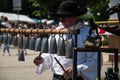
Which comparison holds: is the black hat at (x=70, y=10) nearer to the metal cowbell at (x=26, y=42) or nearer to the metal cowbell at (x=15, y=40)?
the metal cowbell at (x=26, y=42)

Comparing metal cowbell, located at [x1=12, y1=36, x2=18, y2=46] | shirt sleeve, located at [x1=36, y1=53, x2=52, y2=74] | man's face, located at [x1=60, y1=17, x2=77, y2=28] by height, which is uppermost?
man's face, located at [x1=60, y1=17, x2=77, y2=28]

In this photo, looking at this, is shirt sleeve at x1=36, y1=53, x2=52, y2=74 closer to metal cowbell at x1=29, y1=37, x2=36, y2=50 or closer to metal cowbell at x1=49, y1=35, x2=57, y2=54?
metal cowbell at x1=29, y1=37, x2=36, y2=50

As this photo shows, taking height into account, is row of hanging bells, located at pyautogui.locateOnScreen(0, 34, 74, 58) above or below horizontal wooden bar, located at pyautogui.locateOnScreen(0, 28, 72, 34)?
below

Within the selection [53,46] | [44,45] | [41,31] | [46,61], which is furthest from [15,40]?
[53,46]

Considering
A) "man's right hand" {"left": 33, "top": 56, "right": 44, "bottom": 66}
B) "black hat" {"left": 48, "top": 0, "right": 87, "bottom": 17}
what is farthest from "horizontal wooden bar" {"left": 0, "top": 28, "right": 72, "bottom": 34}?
"man's right hand" {"left": 33, "top": 56, "right": 44, "bottom": 66}

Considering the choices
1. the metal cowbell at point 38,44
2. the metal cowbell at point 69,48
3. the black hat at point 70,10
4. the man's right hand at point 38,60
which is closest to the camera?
the metal cowbell at point 69,48

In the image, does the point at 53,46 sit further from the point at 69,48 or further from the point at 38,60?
the point at 38,60

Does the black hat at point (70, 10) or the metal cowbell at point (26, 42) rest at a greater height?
the black hat at point (70, 10)

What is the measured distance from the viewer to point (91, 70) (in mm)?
4992

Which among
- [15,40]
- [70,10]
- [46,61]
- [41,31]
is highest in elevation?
[70,10]

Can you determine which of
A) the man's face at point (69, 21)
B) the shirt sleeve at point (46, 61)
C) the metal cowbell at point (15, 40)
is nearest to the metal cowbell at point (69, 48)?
the man's face at point (69, 21)

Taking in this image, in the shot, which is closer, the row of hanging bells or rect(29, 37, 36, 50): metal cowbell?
the row of hanging bells

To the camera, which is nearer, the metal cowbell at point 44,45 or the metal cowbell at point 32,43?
the metal cowbell at point 44,45

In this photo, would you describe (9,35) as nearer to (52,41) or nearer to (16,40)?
(16,40)
